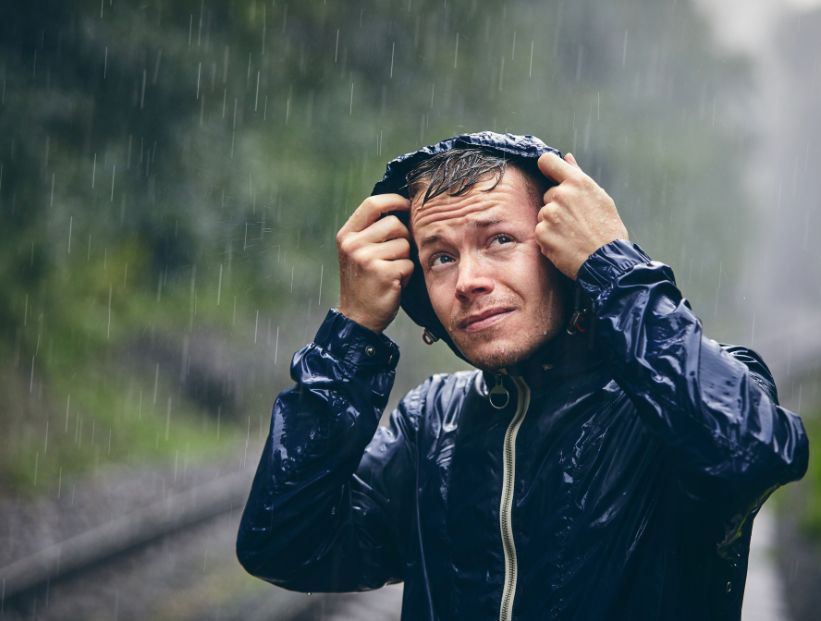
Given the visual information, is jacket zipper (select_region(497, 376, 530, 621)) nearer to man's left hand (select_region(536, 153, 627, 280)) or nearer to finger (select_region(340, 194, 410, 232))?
man's left hand (select_region(536, 153, 627, 280))

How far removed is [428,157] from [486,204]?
0.32 m

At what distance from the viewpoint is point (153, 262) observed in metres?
14.2

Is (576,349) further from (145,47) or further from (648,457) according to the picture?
(145,47)

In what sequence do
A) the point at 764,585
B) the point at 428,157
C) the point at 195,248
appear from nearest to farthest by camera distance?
the point at 428,157 → the point at 764,585 → the point at 195,248

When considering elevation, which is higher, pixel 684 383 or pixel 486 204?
pixel 486 204

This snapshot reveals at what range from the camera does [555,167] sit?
2.24 meters

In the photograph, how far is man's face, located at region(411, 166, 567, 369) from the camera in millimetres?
2234

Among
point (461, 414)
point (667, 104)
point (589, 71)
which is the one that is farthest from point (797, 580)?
point (667, 104)

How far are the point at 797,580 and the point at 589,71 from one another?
62.3ft

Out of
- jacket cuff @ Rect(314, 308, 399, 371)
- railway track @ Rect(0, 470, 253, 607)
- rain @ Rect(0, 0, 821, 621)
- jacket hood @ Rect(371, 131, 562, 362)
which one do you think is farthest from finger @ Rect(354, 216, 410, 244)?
railway track @ Rect(0, 470, 253, 607)

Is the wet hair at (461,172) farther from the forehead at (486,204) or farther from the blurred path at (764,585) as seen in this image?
the blurred path at (764,585)

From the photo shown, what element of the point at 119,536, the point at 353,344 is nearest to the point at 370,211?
the point at 353,344

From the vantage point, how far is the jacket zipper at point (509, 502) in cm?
211

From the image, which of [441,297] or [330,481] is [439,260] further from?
[330,481]
